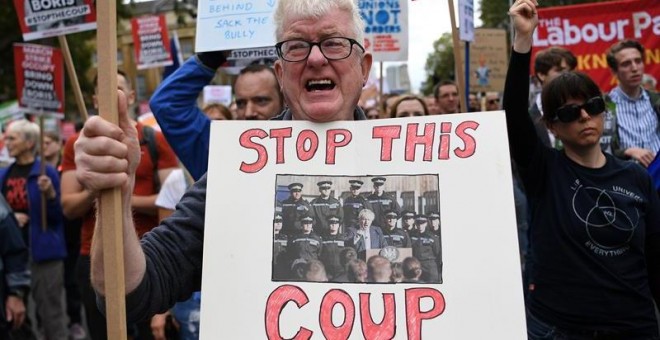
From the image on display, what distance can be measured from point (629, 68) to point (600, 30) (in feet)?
8.14

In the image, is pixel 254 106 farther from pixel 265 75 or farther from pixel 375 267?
pixel 375 267

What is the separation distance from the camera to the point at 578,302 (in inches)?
115

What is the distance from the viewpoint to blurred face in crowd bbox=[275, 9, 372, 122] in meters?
1.99

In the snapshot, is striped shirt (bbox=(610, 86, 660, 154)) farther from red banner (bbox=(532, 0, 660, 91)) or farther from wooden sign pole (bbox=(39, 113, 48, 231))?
wooden sign pole (bbox=(39, 113, 48, 231))

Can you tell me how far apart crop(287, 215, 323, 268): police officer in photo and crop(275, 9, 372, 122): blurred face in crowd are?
0.84 feet

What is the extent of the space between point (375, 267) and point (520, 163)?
1.41 m

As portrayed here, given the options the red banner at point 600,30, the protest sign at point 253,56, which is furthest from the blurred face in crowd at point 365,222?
the red banner at point 600,30

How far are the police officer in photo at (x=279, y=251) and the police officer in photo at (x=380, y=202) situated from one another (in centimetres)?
21

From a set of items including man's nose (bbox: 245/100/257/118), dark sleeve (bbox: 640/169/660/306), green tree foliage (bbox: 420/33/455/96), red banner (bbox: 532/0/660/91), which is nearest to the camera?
dark sleeve (bbox: 640/169/660/306)

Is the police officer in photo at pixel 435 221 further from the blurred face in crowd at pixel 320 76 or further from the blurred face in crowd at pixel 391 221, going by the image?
the blurred face in crowd at pixel 320 76

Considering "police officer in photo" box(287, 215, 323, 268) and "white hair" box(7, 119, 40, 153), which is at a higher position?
"white hair" box(7, 119, 40, 153)

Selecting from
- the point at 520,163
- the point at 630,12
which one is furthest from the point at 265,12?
the point at 630,12

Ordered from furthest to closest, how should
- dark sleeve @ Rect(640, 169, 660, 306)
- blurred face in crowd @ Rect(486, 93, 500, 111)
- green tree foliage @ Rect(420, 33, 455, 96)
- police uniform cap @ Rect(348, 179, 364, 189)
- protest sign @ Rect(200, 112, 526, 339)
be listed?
green tree foliage @ Rect(420, 33, 455, 96) < blurred face in crowd @ Rect(486, 93, 500, 111) < dark sleeve @ Rect(640, 169, 660, 306) < police uniform cap @ Rect(348, 179, 364, 189) < protest sign @ Rect(200, 112, 526, 339)

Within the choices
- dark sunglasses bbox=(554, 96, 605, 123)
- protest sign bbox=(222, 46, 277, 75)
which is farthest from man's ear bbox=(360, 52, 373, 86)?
protest sign bbox=(222, 46, 277, 75)
